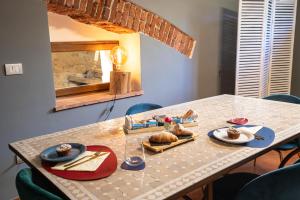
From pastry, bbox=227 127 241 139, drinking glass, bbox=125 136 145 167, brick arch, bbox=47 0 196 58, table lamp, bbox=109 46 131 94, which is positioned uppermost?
brick arch, bbox=47 0 196 58

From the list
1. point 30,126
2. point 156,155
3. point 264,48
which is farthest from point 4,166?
point 264,48

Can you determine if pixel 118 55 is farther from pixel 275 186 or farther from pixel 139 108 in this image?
pixel 275 186

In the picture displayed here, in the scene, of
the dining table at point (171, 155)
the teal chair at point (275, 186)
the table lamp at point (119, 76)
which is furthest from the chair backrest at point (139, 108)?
the teal chair at point (275, 186)

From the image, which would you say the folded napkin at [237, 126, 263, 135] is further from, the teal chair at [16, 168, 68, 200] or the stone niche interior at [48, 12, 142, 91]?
the stone niche interior at [48, 12, 142, 91]

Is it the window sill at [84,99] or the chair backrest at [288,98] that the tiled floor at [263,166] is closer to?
the chair backrest at [288,98]

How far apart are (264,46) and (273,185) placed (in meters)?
2.98

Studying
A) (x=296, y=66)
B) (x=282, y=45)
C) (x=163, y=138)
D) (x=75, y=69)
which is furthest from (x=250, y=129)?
(x=296, y=66)

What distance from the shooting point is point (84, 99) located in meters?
2.87

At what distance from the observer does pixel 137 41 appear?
10.3ft

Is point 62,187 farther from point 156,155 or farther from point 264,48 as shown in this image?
point 264,48

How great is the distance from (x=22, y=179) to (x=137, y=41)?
7.43 ft

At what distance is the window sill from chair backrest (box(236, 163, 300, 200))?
1892 mm

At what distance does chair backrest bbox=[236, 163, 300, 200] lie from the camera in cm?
114

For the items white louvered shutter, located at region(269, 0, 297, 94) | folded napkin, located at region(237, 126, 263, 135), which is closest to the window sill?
folded napkin, located at region(237, 126, 263, 135)
